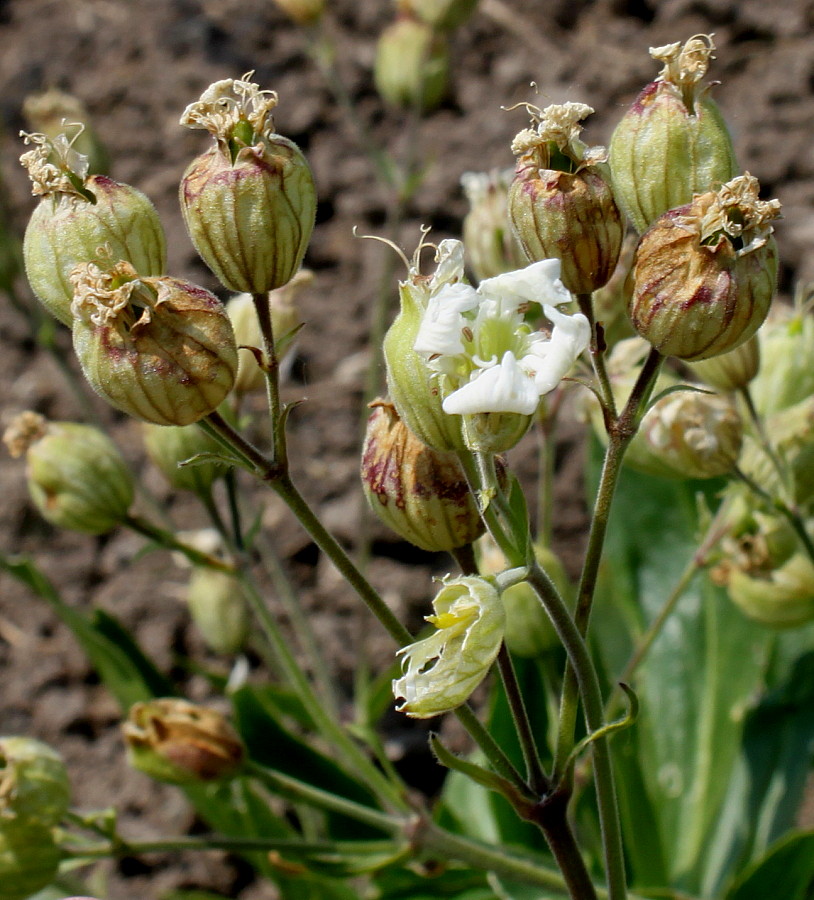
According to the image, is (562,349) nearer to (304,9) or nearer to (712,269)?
(712,269)

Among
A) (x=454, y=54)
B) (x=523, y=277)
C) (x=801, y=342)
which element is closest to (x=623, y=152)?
(x=523, y=277)

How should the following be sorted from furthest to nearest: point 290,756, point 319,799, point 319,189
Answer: point 319,189 < point 290,756 < point 319,799

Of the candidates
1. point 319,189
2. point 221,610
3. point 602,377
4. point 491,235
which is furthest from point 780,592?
point 319,189

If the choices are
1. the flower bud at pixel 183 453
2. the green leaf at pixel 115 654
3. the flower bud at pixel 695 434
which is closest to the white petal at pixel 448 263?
the flower bud at pixel 695 434

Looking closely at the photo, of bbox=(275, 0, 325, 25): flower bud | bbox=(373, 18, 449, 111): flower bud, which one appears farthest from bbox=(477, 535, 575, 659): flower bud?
bbox=(275, 0, 325, 25): flower bud

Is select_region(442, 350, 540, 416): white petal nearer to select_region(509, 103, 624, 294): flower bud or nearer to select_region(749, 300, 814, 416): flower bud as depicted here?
select_region(509, 103, 624, 294): flower bud

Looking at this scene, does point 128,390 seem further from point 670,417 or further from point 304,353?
point 304,353
